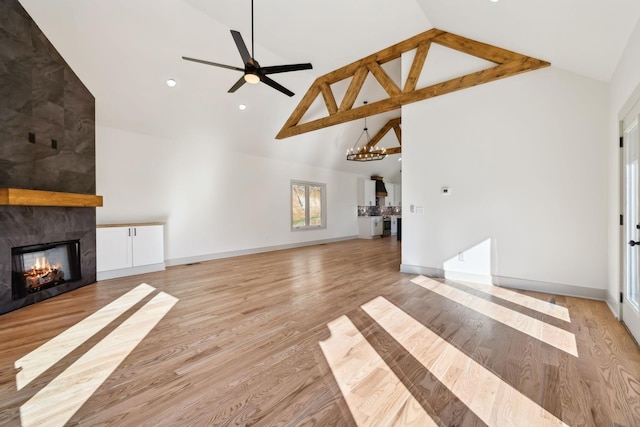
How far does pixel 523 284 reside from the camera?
4.12 meters

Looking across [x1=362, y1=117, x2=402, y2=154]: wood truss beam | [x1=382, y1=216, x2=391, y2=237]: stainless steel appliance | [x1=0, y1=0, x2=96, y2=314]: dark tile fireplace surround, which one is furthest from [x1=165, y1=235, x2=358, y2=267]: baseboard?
[x1=362, y1=117, x2=402, y2=154]: wood truss beam

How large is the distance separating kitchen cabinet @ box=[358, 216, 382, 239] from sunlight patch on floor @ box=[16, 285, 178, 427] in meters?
9.02

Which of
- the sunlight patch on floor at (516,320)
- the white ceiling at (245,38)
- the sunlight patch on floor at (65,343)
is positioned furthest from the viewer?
the white ceiling at (245,38)

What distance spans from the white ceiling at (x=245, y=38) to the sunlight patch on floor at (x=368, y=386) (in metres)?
3.42

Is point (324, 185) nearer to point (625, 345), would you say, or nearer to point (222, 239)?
point (222, 239)

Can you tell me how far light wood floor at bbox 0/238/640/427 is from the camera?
Result: 1.68 meters

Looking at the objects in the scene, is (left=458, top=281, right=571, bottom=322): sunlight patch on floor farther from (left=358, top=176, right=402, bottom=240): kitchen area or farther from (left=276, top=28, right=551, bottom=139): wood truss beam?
(left=358, top=176, right=402, bottom=240): kitchen area

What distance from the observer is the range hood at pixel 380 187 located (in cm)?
Result: 1280

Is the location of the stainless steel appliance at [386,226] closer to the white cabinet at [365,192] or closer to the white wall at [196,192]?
the white cabinet at [365,192]

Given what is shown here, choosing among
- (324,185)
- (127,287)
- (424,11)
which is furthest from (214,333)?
(324,185)

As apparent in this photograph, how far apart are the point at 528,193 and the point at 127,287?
6382 millimetres

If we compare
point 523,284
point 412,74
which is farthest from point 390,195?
point 523,284

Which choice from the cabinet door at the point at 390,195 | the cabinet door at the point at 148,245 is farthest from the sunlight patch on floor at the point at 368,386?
the cabinet door at the point at 390,195

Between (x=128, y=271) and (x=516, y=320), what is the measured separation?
6286mm
